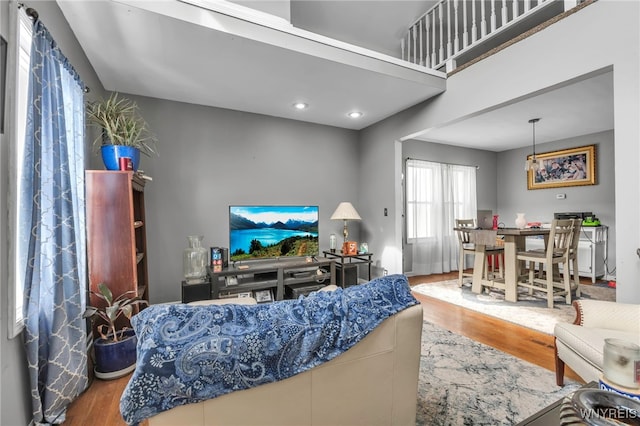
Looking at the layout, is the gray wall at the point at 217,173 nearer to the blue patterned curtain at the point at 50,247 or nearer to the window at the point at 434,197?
the window at the point at 434,197

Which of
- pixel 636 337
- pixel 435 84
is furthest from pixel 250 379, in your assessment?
pixel 435 84

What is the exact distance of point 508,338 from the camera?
2.56m

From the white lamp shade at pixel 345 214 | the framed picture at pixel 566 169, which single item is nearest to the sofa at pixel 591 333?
the white lamp shade at pixel 345 214

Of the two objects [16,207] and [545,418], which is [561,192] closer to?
[545,418]

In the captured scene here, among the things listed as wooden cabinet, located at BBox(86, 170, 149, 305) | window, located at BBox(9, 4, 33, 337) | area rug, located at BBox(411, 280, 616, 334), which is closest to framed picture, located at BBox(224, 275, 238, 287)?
wooden cabinet, located at BBox(86, 170, 149, 305)

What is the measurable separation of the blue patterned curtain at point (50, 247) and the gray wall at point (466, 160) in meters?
4.37

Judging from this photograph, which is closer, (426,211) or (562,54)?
(562,54)

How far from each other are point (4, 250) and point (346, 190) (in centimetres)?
384

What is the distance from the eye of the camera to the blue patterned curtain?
4.65 feet

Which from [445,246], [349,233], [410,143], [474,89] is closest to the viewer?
[474,89]

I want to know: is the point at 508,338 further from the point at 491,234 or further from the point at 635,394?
the point at 635,394

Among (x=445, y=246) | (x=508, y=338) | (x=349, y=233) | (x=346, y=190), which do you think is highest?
(x=346, y=190)

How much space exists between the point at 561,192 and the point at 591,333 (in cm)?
485

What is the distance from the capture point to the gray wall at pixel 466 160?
5.02 m
